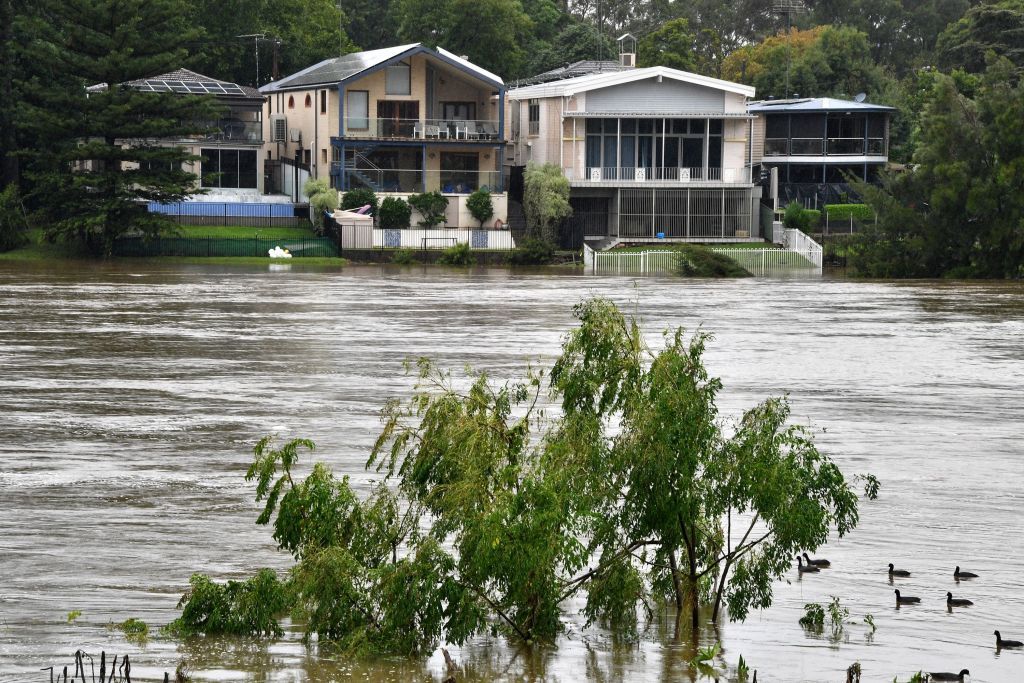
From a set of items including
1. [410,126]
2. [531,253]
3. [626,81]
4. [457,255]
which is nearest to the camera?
[457,255]

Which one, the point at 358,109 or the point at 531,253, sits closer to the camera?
the point at 531,253

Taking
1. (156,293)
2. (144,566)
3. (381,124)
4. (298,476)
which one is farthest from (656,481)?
(381,124)

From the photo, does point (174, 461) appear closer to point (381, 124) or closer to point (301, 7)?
point (381, 124)

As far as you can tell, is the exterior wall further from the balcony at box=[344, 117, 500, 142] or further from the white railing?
the white railing

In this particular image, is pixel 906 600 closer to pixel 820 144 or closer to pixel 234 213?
pixel 234 213

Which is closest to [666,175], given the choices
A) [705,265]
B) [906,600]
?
[705,265]

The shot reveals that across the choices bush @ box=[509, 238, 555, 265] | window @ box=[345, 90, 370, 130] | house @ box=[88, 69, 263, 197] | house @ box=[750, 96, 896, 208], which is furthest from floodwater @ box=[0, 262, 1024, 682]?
house @ box=[750, 96, 896, 208]

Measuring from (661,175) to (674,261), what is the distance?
8.09 metres

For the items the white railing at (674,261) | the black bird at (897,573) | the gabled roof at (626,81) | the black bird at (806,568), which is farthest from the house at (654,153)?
the black bird at (897,573)

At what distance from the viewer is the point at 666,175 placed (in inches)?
2790

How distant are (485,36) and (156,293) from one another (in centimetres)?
4578

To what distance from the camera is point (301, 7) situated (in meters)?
92.8

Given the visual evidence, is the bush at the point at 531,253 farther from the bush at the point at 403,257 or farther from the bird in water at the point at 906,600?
the bird in water at the point at 906,600

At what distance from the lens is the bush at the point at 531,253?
64.8 m
